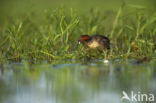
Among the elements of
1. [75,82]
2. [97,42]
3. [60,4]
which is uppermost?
[60,4]

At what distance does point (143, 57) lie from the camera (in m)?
7.35

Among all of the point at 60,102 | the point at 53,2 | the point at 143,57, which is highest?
the point at 53,2

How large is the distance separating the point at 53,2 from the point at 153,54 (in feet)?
33.0

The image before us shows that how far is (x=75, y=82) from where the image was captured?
546 cm

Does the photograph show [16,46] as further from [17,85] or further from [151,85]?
[151,85]

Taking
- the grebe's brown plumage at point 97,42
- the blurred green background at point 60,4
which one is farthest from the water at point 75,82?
the blurred green background at point 60,4

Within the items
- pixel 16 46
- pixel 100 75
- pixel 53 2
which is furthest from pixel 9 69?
pixel 53 2

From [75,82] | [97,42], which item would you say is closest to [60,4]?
[97,42]

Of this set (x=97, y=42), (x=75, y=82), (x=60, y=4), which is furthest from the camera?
(x=60, y=4)

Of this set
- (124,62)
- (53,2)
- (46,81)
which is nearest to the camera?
(46,81)

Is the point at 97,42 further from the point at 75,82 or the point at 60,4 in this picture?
the point at 60,4

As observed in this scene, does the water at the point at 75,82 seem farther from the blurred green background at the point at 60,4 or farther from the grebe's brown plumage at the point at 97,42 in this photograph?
the blurred green background at the point at 60,4

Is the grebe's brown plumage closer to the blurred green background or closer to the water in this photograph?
the water

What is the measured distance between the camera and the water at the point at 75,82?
4.70 meters
